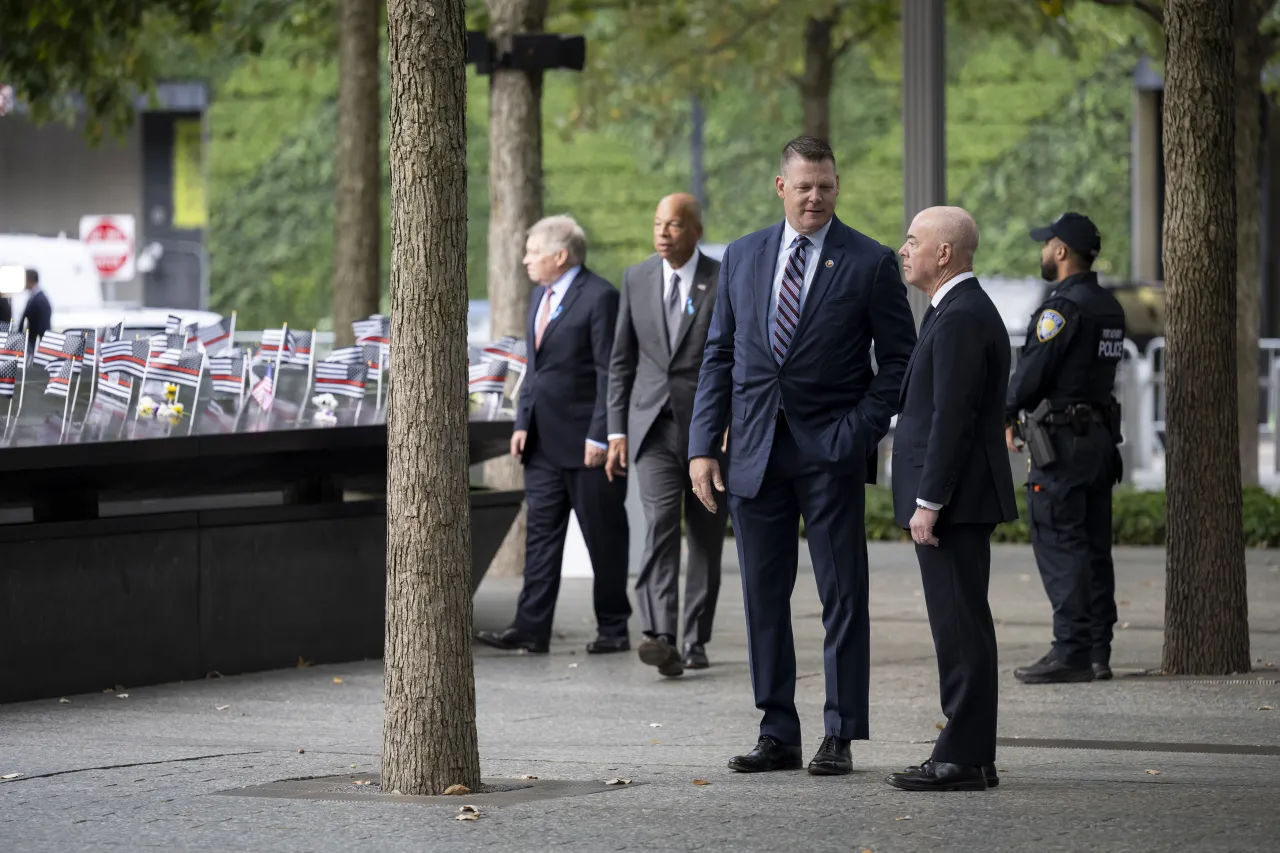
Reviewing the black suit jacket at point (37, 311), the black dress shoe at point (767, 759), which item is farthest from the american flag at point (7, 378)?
the black suit jacket at point (37, 311)

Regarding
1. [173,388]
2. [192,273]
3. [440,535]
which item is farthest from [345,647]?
[192,273]

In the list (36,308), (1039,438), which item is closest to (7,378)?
(1039,438)

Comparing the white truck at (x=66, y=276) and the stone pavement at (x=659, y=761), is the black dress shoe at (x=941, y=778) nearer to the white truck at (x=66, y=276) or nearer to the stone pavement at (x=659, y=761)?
the stone pavement at (x=659, y=761)

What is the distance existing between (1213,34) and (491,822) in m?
5.14

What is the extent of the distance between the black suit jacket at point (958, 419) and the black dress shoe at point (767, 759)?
35.1 inches

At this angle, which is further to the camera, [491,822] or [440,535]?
[440,535]

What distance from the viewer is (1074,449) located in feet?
30.4

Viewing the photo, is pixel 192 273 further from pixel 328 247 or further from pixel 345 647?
pixel 345 647

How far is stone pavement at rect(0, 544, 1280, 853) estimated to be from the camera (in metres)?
5.79

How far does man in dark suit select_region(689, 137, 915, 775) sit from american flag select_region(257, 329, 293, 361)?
4277 millimetres

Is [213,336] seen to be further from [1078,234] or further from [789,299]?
[789,299]

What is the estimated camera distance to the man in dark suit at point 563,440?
33.8 ft

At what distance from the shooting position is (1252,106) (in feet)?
56.4

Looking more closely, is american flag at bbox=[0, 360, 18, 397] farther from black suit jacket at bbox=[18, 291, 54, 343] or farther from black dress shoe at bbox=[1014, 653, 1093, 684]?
black suit jacket at bbox=[18, 291, 54, 343]
